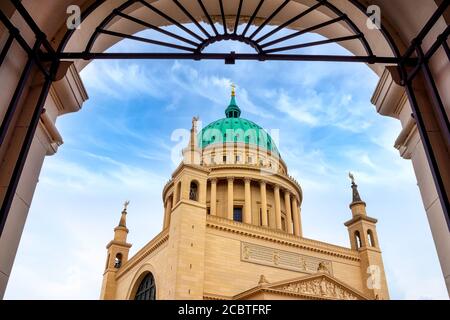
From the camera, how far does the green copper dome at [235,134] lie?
42031mm

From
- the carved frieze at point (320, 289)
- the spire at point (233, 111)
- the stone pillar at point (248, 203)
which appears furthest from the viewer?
the spire at point (233, 111)

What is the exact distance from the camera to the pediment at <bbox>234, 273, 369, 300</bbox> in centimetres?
2028

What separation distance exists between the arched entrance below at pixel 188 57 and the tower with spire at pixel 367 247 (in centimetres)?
2576

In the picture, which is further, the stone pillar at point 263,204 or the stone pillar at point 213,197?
the stone pillar at point 213,197

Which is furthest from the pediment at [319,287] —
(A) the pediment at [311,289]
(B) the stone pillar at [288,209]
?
(B) the stone pillar at [288,209]

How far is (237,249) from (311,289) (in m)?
5.20

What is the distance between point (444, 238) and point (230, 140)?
37.8 m

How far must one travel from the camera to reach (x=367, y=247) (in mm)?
28969

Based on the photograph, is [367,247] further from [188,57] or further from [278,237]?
[188,57]

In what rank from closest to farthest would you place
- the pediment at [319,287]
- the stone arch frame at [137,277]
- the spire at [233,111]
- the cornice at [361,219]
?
the pediment at [319,287]
the stone arch frame at [137,277]
the cornice at [361,219]
the spire at [233,111]

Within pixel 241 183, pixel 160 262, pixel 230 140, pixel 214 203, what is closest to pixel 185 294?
pixel 160 262

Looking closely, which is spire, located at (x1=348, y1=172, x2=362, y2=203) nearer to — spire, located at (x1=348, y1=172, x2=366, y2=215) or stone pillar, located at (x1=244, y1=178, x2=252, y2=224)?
spire, located at (x1=348, y1=172, x2=366, y2=215)

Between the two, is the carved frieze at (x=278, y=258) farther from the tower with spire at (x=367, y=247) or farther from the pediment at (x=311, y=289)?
the tower with spire at (x=367, y=247)
